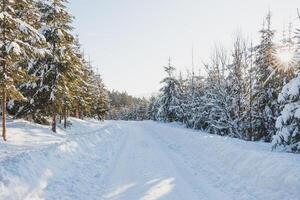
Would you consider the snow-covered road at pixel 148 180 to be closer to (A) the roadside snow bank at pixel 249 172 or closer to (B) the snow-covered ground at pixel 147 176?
(B) the snow-covered ground at pixel 147 176

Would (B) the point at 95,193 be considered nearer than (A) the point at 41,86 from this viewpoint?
Yes

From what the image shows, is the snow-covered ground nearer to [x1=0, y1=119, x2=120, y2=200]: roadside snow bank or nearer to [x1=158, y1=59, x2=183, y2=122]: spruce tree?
[x1=0, y1=119, x2=120, y2=200]: roadside snow bank

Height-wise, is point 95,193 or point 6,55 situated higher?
point 6,55

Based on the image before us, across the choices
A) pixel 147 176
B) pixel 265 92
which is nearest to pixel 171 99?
pixel 265 92

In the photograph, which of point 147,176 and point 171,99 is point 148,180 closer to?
point 147,176

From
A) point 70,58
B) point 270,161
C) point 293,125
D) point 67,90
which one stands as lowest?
point 270,161

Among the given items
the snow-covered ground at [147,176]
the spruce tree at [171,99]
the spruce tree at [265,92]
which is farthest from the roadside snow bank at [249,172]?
the spruce tree at [171,99]

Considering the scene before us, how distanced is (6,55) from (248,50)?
58.0 ft

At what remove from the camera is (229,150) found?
50.4ft

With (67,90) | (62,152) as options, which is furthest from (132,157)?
(67,90)

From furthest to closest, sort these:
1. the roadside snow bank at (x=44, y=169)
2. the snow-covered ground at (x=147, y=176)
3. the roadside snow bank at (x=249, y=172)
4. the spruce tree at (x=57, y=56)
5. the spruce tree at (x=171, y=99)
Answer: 1. the spruce tree at (x=171, y=99)
2. the spruce tree at (x=57, y=56)
3. the roadside snow bank at (x=249, y=172)
4. the snow-covered ground at (x=147, y=176)
5. the roadside snow bank at (x=44, y=169)

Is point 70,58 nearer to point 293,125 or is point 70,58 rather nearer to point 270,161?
point 293,125

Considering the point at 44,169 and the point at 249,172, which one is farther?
the point at 249,172

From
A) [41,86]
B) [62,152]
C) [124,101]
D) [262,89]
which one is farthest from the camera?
[124,101]
